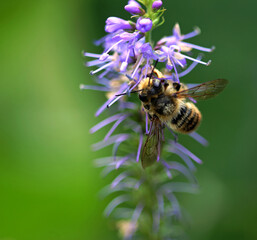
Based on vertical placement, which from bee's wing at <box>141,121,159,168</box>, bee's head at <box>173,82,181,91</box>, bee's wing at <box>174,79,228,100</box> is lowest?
bee's wing at <box>141,121,159,168</box>

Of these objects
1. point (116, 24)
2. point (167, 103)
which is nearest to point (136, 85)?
point (167, 103)

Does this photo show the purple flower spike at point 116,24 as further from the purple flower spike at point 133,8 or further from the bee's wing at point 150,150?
the bee's wing at point 150,150

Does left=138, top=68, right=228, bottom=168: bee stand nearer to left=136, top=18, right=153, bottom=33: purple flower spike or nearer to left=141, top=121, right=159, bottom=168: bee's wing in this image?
left=141, top=121, right=159, bottom=168: bee's wing

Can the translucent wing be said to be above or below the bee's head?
below

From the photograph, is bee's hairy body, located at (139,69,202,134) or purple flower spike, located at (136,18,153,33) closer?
purple flower spike, located at (136,18,153,33)

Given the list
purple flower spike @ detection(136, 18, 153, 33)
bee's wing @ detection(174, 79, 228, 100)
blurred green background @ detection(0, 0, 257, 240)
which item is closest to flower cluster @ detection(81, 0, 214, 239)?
purple flower spike @ detection(136, 18, 153, 33)

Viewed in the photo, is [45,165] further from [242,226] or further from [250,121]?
[250,121]

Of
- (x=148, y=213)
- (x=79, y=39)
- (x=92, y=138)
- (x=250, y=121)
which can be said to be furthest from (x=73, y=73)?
(x=148, y=213)
